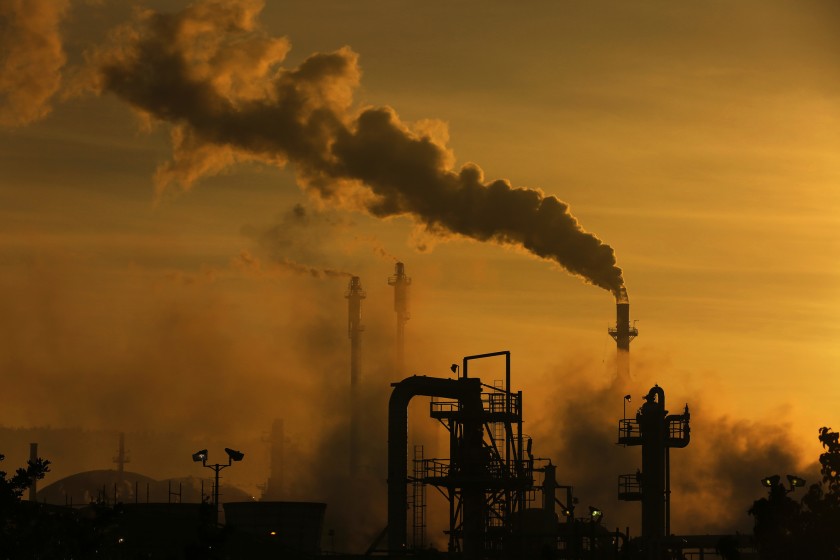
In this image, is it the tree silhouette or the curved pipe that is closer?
the tree silhouette

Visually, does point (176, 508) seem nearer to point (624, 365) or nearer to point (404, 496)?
point (404, 496)

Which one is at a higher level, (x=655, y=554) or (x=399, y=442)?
(x=399, y=442)

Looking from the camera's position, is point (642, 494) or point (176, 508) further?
point (176, 508)

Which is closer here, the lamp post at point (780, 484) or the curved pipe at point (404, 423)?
the lamp post at point (780, 484)

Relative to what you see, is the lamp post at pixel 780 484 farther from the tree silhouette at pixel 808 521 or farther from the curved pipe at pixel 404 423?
the curved pipe at pixel 404 423

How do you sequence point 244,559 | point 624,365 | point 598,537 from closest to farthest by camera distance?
point 244,559 < point 598,537 < point 624,365

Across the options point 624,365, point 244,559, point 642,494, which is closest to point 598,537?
point 642,494

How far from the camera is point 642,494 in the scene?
270 feet

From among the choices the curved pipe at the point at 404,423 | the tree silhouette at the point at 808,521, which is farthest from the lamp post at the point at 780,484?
the curved pipe at the point at 404,423

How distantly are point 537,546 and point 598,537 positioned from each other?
17.4ft

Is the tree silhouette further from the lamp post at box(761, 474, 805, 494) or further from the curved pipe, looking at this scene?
the curved pipe

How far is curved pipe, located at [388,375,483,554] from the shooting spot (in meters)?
78.4

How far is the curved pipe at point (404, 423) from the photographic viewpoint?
78375 mm

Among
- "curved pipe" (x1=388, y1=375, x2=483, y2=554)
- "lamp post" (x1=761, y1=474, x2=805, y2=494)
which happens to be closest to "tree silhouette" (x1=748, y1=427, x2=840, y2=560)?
"lamp post" (x1=761, y1=474, x2=805, y2=494)
